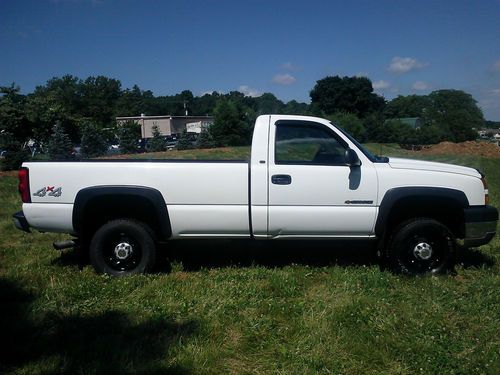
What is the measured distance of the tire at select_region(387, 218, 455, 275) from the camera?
200 inches

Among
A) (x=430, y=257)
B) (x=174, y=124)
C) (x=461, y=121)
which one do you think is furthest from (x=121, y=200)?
(x=174, y=124)

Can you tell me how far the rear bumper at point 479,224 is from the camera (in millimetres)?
5000

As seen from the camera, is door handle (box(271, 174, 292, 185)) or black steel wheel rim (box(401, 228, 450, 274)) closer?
door handle (box(271, 174, 292, 185))

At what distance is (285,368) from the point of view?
131 inches

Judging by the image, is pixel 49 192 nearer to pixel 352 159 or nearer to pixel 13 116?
pixel 352 159

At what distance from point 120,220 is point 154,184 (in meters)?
0.62

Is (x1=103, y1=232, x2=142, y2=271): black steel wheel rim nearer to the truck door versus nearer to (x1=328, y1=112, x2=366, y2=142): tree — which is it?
the truck door

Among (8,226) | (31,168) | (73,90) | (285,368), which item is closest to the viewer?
(285,368)

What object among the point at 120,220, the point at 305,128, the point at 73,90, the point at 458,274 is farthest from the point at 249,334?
the point at 73,90

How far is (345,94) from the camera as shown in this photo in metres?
40.7

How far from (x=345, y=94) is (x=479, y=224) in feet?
122

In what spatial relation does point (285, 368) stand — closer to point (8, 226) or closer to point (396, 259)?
point (396, 259)

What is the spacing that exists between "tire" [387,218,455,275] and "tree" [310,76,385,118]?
3283 centimetres

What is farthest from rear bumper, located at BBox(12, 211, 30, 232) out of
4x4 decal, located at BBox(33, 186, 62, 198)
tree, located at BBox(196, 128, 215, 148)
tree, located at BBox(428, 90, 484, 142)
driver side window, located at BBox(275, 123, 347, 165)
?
tree, located at BBox(428, 90, 484, 142)
